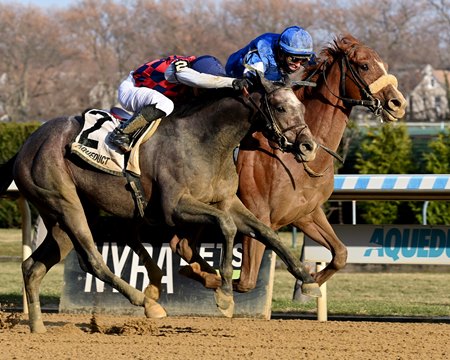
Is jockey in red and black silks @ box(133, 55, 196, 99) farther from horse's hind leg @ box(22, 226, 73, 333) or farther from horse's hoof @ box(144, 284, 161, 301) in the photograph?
horse's hoof @ box(144, 284, 161, 301)

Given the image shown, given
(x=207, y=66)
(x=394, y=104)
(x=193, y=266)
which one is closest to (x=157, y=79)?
(x=207, y=66)

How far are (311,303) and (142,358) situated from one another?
16.0 feet

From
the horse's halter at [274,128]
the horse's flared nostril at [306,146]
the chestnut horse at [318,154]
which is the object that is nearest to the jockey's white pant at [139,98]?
the horse's halter at [274,128]

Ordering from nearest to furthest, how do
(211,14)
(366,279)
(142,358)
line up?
1. (142,358)
2. (366,279)
3. (211,14)

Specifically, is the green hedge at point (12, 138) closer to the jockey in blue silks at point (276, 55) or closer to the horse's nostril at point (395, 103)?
the jockey in blue silks at point (276, 55)

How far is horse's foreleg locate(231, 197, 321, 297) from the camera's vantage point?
6.50 metres

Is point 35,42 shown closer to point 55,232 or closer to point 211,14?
point 211,14

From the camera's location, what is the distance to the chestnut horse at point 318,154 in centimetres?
732

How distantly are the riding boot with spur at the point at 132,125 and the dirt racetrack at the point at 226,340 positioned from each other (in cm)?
128

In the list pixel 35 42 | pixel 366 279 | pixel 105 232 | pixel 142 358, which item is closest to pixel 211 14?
pixel 35 42

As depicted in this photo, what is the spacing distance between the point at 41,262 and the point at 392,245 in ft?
10.5

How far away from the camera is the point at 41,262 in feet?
23.9

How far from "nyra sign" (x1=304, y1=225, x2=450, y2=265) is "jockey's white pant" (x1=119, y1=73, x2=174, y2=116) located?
2.33 metres

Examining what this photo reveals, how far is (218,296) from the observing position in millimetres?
6418
